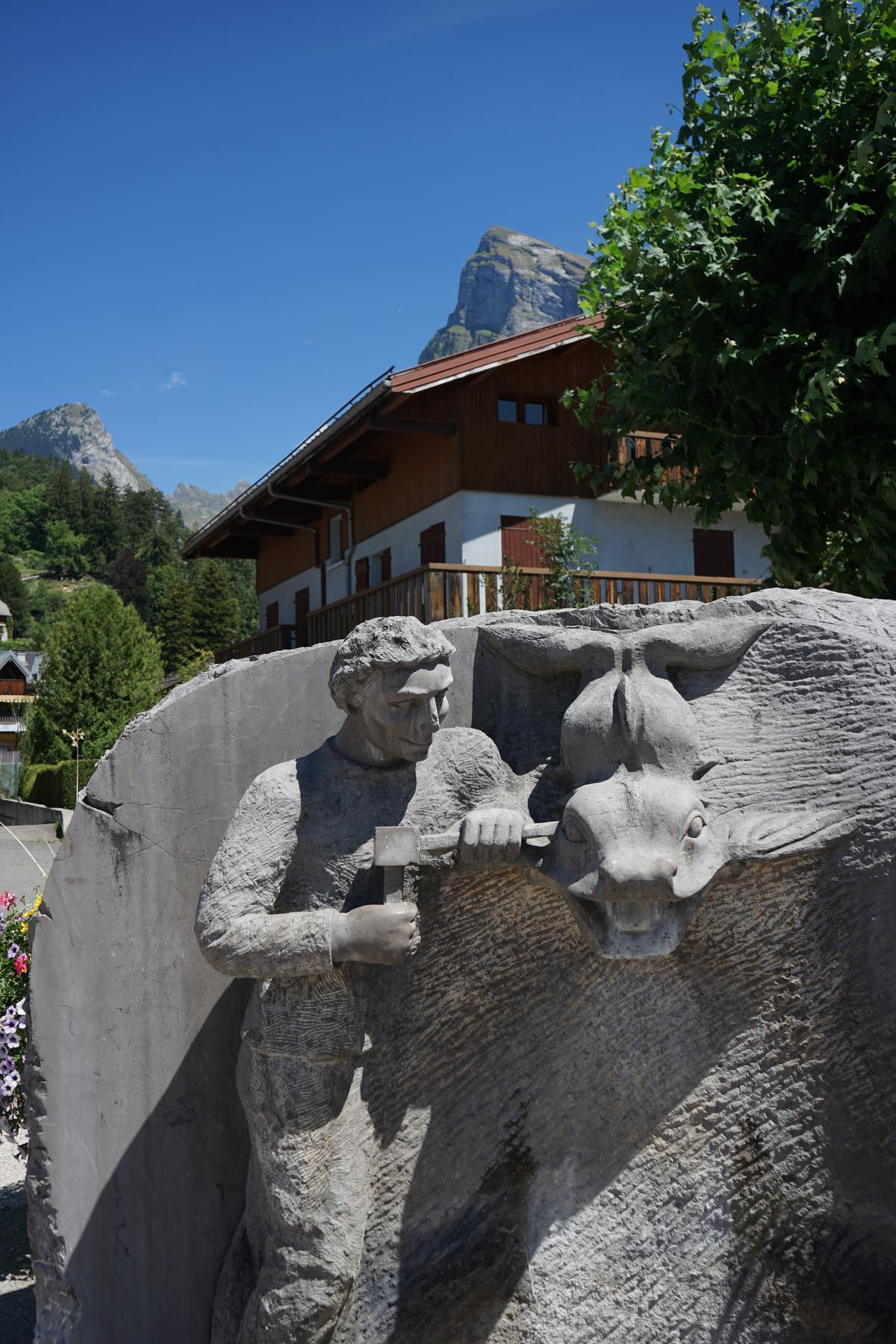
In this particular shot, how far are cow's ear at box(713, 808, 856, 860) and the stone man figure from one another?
502 mm

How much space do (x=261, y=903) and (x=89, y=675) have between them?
32.2m

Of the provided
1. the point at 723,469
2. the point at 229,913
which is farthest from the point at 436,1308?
the point at 723,469

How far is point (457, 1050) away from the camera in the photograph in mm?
3365

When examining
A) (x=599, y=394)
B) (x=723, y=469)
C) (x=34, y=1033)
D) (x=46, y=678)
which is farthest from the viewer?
(x=46, y=678)

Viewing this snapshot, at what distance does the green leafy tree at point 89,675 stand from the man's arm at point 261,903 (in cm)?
2972

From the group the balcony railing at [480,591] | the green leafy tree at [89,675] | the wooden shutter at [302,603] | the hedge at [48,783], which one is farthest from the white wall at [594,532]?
the green leafy tree at [89,675]

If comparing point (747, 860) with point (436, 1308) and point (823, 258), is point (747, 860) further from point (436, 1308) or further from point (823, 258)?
point (823, 258)

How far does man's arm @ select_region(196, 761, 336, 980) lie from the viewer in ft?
9.62

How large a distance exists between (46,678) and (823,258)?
3018 cm

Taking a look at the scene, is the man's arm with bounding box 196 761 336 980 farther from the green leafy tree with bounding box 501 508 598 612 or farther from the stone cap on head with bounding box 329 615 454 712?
the green leafy tree with bounding box 501 508 598 612

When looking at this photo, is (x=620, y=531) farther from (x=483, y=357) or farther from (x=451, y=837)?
(x=451, y=837)

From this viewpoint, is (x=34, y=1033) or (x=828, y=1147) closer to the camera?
(x=828, y=1147)

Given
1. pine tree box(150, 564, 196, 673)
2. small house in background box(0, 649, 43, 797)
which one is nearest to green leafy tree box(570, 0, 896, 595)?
small house in background box(0, 649, 43, 797)

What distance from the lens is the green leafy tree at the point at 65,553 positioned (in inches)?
4097
